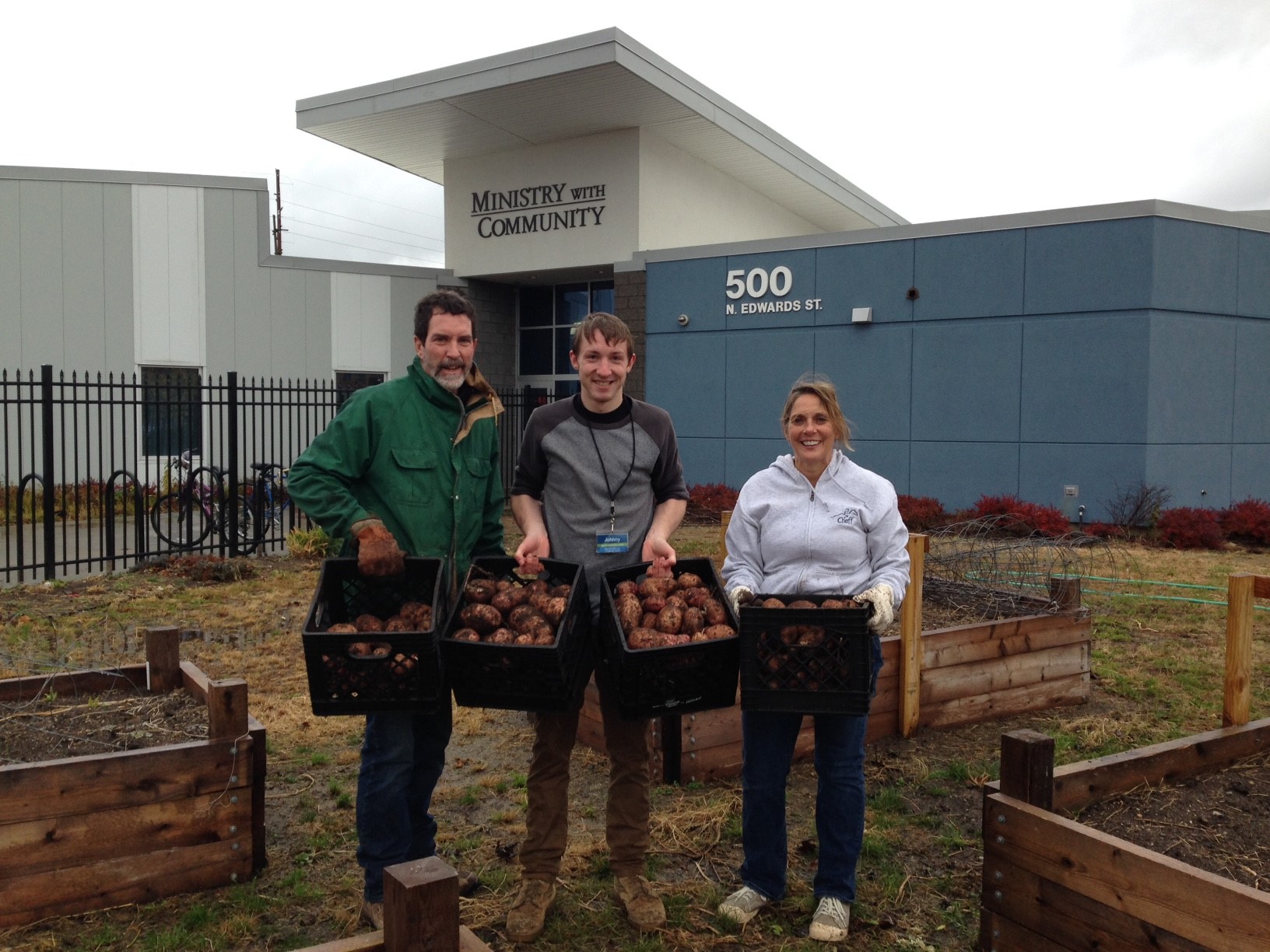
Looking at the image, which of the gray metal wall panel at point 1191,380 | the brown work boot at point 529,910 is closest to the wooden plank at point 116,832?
the brown work boot at point 529,910

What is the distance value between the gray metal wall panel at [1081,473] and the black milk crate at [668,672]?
39.8 ft

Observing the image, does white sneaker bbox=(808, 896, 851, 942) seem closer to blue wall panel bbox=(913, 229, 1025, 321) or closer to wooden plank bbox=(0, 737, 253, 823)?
wooden plank bbox=(0, 737, 253, 823)

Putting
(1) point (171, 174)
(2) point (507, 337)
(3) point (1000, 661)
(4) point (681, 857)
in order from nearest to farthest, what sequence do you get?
1. (4) point (681, 857)
2. (3) point (1000, 661)
3. (1) point (171, 174)
4. (2) point (507, 337)

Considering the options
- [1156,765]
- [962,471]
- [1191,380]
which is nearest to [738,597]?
[1156,765]

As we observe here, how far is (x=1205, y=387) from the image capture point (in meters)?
13.9

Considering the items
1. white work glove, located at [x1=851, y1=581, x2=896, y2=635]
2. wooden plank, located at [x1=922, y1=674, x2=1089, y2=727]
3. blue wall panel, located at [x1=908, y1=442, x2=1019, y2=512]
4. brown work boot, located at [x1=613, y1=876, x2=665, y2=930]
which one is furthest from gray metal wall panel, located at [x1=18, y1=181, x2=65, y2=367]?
white work glove, located at [x1=851, y1=581, x2=896, y2=635]

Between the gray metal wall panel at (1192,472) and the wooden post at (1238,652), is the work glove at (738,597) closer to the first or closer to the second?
the wooden post at (1238,652)

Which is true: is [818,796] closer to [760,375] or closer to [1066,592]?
[1066,592]

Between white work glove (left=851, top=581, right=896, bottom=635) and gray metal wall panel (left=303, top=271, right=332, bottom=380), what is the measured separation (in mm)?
17665

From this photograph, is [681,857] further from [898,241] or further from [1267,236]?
[1267,236]

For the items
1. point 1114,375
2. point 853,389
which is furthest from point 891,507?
point 853,389

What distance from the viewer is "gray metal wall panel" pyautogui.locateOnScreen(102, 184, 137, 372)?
726 inches

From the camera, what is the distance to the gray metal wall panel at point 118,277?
18.4 metres

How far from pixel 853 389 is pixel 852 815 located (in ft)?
42.6
